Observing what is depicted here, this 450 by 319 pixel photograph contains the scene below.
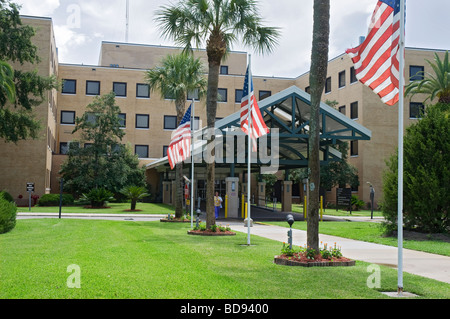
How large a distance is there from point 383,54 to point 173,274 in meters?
5.56

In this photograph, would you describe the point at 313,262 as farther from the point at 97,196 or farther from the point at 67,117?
the point at 67,117

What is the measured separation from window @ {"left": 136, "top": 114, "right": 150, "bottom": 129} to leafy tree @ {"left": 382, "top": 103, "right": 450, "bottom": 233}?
3832cm

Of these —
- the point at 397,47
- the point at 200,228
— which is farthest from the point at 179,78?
the point at 397,47

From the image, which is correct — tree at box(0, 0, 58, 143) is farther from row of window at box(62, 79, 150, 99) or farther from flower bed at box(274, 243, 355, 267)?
flower bed at box(274, 243, 355, 267)

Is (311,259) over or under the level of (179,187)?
under

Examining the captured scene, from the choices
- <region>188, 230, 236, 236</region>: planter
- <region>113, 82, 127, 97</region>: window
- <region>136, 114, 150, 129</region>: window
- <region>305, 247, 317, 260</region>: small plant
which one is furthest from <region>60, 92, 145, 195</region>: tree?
<region>305, 247, 317, 260</region>: small plant

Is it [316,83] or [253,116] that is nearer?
[316,83]

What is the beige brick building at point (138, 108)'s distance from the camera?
40.4 m

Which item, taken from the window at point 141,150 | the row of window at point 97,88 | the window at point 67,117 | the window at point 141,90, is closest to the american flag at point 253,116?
the row of window at point 97,88

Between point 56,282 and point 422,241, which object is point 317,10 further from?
point 422,241

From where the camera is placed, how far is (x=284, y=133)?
1122 inches

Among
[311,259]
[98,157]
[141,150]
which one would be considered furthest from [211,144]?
[141,150]

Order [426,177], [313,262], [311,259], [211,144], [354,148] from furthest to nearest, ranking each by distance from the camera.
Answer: [354,148], [211,144], [426,177], [311,259], [313,262]

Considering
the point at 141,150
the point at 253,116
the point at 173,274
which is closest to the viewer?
the point at 173,274
